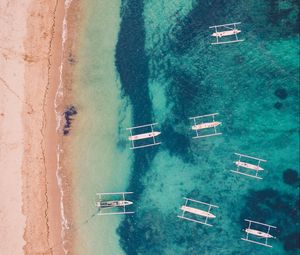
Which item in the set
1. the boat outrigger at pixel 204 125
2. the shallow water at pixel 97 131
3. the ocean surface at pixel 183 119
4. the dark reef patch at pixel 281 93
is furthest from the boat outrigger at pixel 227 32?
the shallow water at pixel 97 131

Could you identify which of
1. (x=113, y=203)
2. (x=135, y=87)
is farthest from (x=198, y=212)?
(x=135, y=87)

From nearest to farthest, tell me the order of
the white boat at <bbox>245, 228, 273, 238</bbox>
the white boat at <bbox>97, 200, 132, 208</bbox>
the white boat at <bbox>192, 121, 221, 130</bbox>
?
1. the white boat at <bbox>245, 228, 273, 238</bbox>
2. the white boat at <bbox>192, 121, 221, 130</bbox>
3. the white boat at <bbox>97, 200, 132, 208</bbox>

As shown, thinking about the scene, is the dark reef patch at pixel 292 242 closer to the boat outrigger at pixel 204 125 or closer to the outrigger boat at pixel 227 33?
the boat outrigger at pixel 204 125

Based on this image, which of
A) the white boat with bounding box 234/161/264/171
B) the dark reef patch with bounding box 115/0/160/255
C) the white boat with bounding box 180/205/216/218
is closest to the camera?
the white boat with bounding box 234/161/264/171

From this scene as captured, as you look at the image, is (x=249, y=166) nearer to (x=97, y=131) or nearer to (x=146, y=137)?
(x=146, y=137)

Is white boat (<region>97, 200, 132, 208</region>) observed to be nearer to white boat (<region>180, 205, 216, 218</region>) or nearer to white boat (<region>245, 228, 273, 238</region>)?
white boat (<region>180, 205, 216, 218</region>)

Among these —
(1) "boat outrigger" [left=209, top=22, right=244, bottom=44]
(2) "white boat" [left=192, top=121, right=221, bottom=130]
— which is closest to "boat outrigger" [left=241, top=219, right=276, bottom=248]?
(2) "white boat" [left=192, top=121, right=221, bottom=130]

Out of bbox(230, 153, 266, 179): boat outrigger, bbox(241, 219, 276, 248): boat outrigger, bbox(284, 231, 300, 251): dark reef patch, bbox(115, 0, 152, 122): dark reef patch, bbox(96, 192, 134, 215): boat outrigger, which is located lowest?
bbox(284, 231, 300, 251): dark reef patch
